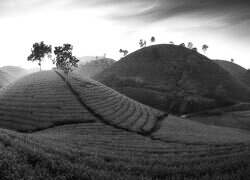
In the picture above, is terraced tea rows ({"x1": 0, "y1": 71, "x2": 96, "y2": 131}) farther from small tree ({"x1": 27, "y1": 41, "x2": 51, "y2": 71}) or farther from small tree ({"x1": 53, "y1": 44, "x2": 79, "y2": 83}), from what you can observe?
small tree ({"x1": 27, "y1": 41, "x2": 51, "y2": 71})

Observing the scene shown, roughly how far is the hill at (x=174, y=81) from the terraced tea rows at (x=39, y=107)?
60.9 meters

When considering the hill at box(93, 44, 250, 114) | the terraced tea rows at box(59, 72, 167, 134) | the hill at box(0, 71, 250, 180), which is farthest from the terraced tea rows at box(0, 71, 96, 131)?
the hill at box(93, 44, 250, 114)

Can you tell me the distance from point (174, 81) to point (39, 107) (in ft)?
353

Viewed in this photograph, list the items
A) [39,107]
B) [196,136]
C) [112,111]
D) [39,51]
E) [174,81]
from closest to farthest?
[196,136] → [39,107] → [112,111] → [39,51] → [174,81]

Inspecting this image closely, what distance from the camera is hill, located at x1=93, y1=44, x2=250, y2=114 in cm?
11459

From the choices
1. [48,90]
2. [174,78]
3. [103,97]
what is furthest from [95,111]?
[174,78]

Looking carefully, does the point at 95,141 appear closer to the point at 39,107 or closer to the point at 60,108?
the point at 60,108

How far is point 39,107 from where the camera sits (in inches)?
2191

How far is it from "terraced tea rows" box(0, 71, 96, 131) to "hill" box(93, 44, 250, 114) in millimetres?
60922

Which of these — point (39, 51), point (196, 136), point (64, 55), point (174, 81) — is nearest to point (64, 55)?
point (64, 55)

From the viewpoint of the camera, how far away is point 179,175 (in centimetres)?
1281

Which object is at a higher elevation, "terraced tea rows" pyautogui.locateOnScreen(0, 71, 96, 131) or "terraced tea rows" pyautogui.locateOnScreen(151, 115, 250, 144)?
"terraced tea rows" pyautogui.locateOnScreen(0, 71, 96, 131)

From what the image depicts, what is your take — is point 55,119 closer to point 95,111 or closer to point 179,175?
point 95,111

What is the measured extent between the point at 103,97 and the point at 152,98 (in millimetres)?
58983
